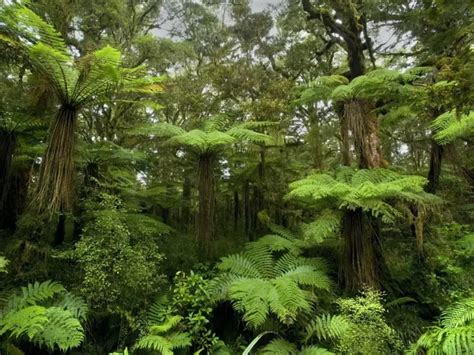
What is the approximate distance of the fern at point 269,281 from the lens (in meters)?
3.51

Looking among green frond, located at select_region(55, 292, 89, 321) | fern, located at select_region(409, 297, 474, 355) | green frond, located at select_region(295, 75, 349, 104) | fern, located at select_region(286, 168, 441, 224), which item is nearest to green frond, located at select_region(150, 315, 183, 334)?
green frond, located at select_region(55, 292, 89, 321)

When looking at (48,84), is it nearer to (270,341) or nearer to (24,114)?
(24,114)

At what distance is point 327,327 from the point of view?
11.9 feet

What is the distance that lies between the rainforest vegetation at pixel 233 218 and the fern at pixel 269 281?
23 mm

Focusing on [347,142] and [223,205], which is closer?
[347,142]

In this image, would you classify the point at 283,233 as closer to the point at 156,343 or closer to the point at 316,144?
the point at 316,144

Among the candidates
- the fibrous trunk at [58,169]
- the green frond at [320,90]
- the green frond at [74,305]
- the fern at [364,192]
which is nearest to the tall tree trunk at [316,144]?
the green frond at [320,90]

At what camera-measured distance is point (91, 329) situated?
3.87 m

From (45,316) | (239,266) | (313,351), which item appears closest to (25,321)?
(45,316)

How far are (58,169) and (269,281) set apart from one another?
2.62 metres

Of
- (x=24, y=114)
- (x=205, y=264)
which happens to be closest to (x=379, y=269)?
(x=205, y=264)

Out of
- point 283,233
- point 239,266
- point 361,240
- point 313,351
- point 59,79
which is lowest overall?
point 313,351

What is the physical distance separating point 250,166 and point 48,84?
332 cm

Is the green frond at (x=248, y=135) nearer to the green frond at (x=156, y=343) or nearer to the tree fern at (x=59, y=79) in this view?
the tree fern at (x=59, y=79)
